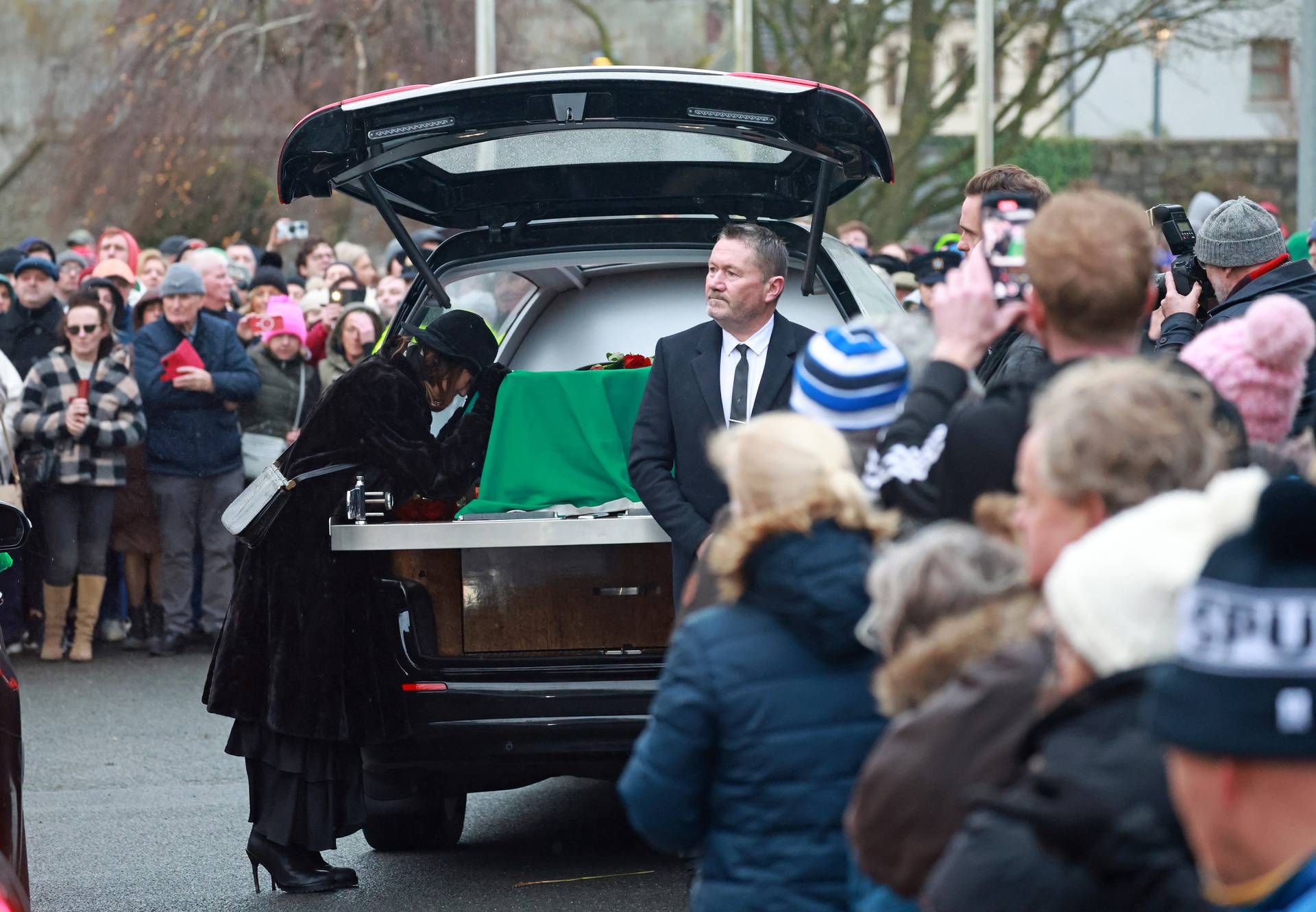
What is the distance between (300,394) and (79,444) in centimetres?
146

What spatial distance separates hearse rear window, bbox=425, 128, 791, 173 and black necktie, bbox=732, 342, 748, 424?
677 mm

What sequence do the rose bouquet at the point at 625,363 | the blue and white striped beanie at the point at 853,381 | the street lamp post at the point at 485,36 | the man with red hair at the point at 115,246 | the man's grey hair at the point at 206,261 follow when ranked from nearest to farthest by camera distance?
1. the blue and white striped beanie at the point at 853,381
2. the rose bouquet at the point at 625,363
3. the man's grey hair at the point at 206,261
4. the man with red hair at the point at 115,246
5. the street lamp post at the point at 485,36

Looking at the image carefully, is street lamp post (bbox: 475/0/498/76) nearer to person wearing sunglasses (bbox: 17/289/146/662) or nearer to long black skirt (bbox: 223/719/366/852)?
person wearing sunglasses (bbox: 17/289/146/662)

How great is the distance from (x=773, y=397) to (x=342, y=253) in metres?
10.4

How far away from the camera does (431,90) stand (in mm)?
5375

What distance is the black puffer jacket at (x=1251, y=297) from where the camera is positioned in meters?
5.33

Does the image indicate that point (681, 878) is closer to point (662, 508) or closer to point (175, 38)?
point (662, 508)

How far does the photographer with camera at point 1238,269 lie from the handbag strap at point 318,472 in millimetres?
2544

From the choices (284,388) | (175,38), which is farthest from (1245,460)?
(175,38)

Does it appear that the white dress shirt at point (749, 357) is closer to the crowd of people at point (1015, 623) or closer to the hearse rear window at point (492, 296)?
the hearse rear window at point (492, 296)

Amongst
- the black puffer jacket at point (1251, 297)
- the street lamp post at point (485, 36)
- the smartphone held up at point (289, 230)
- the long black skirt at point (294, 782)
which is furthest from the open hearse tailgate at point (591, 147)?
the smartphone held up at point (289, 230)

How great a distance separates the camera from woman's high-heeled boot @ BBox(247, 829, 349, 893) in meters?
5.61

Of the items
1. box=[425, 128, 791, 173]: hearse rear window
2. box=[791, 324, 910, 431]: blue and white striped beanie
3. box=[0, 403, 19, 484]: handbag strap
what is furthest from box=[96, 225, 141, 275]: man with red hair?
box=[791, 324, 910, 431]: blue and white striped beanie

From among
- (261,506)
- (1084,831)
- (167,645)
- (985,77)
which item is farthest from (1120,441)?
(985,77)
